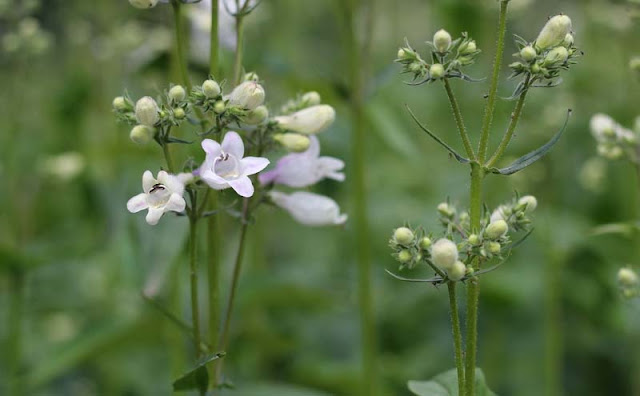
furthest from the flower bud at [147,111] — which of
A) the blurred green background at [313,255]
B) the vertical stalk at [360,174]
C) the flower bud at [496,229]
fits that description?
the vertical stalk at [360,174]

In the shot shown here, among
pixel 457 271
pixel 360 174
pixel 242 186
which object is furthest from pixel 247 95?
pixel 360 174

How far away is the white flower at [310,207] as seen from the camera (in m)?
2.49

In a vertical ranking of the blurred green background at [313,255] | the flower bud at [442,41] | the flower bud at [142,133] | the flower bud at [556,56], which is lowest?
the blurred green background at [313,255]

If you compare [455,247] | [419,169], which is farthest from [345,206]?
[455,247]

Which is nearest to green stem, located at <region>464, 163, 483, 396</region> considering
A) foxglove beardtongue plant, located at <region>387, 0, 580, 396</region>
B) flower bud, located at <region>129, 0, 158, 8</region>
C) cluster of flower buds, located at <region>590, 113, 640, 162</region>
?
foxglove beardtongue plant, located at <region>387, 0, 580, 396</region>

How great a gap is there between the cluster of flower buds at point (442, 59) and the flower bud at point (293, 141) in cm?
42

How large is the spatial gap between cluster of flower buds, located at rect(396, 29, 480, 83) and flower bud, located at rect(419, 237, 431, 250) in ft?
1.20

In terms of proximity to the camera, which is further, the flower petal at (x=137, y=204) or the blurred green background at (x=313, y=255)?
the blurred green background at (x=313, y=255)

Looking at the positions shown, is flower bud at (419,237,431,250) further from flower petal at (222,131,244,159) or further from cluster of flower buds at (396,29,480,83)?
flower petal at (222,131,244,159)

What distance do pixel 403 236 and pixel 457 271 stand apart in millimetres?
152

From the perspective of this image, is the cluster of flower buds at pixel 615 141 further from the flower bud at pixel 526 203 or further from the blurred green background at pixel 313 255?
the flower bud at pixel 526 203

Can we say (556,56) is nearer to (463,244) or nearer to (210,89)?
(463,244)

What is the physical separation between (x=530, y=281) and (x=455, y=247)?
3070 mm

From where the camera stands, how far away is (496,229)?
1.82 m
